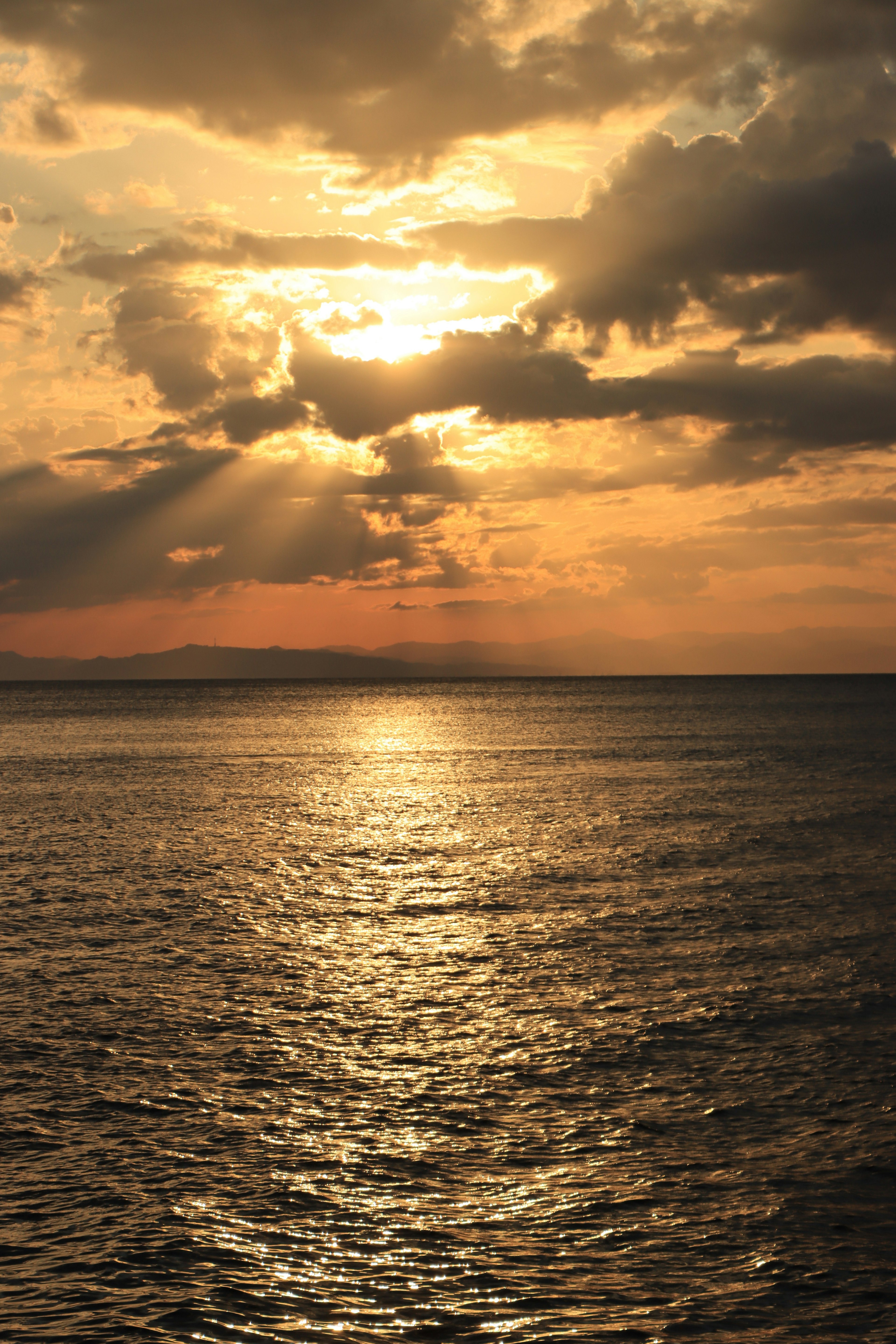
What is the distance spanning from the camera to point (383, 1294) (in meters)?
11.8

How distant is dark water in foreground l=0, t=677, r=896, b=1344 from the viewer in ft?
39.1

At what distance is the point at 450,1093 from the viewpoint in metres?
17.5

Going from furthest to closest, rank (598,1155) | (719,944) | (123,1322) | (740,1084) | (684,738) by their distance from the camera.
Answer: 1. (684,738)
2. (719,944)
3. (740,1084)
4. (598,1155)
5. (123,1322)

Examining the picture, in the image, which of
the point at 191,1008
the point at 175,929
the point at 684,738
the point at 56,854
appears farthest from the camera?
the point at 684,738

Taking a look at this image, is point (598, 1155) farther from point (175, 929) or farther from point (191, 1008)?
point (175, 929)

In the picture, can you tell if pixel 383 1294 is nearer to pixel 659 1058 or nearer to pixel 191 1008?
pixel 659 1058

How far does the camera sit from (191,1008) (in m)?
22.5

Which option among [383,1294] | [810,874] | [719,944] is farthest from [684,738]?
[383,1294]

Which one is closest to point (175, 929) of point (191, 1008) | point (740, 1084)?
point (191, 1008)

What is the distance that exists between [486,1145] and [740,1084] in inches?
202

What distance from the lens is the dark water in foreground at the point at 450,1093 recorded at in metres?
11.9

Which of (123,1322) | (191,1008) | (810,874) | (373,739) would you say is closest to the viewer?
(123,1322)

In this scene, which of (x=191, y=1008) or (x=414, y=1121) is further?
(x=191, y=1008)

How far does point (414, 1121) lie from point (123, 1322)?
5.84 meters
